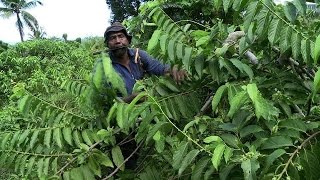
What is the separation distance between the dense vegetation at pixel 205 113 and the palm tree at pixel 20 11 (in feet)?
98.8

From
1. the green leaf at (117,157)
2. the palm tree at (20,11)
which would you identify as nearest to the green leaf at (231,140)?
the green leaf at (117,157)

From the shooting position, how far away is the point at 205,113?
1.82 m

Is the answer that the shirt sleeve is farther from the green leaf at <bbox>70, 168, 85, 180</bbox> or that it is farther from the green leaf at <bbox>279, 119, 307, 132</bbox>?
the green leaf at <bbox>279, 119, 307, 132</bbox>

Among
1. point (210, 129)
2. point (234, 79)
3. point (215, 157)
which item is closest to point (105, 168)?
point (210, 129)

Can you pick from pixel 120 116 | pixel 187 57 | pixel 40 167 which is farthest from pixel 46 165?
pixel 187 57

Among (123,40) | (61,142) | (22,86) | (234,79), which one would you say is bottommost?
(61,142)

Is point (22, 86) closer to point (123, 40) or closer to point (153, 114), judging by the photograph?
point (153, 114)

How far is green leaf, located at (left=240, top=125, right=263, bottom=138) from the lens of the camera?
1.37 m

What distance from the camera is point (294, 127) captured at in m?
1.33

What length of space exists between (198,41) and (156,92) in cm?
30

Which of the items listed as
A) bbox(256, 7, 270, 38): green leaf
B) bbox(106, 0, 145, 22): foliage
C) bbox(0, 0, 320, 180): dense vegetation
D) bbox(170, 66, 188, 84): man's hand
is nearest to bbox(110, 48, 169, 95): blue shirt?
bbox(0, 0, 320, 180): dense vegetation

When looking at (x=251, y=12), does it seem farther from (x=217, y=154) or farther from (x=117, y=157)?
(x=117, y=157)

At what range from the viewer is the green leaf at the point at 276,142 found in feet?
4.19

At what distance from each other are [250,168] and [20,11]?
31930 millimetres
